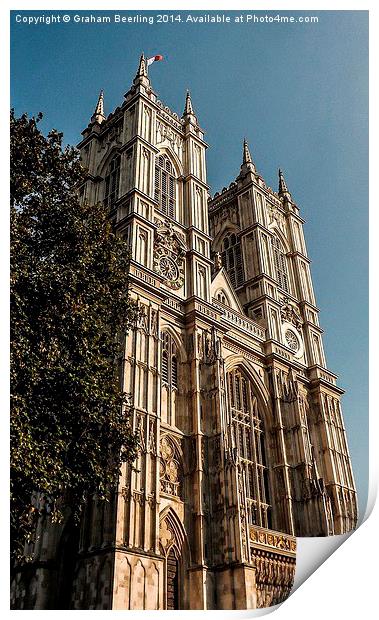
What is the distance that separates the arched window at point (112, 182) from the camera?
1207 inches

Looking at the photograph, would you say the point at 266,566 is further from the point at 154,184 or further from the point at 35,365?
the point at 154,184

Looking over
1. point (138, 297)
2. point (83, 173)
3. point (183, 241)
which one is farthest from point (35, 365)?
point (183, 241)

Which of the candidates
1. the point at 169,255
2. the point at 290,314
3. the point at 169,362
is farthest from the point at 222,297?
the point at 169,362

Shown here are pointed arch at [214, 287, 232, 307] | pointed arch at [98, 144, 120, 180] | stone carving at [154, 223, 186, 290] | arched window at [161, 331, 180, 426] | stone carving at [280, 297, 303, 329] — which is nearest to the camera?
arched window at [161, 331, 180, 426]

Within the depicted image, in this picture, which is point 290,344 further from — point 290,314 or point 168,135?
point 168,135

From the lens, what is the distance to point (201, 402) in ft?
79.9

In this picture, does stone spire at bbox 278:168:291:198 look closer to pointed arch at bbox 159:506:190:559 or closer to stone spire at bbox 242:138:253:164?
stone spire at bbox 242:138:253:164

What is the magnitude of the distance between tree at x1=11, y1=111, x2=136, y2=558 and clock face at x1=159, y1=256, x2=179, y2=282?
9596 millimetres

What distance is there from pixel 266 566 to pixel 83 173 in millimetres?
16110

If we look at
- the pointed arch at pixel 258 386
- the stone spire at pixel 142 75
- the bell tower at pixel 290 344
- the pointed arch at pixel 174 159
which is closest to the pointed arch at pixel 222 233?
the bell tower at pixel 290 344

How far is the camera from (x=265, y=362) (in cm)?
3025

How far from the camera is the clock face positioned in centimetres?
2744

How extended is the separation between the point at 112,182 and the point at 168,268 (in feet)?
23.7

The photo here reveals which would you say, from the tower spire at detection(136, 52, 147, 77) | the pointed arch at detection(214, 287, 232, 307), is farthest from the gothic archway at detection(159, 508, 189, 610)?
the tower spire at detection(136, 52, 147, 77)
